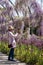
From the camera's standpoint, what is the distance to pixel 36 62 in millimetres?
11188

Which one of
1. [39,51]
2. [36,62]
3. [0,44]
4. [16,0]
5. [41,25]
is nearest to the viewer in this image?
[36,62]

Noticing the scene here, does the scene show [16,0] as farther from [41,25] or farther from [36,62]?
A: [36,62]

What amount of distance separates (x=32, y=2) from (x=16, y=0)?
0.89 metres

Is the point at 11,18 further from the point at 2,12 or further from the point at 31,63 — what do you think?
the point at 31,63

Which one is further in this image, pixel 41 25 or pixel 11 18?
pixel 11 18

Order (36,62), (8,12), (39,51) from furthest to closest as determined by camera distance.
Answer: (8,12), (39,51), (36,62)

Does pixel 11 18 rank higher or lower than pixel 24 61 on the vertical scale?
higher

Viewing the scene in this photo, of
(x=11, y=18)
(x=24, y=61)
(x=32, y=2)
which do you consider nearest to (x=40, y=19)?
(x=32, y=2)

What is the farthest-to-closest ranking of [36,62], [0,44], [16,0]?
[0,44] → [16,0] → [36,62]

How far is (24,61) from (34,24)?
3.93 metres

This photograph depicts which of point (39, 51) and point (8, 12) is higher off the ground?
point (8, 12)

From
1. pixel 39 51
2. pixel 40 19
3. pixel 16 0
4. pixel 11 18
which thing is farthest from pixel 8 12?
pixel 39 51

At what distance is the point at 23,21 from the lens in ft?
50.4

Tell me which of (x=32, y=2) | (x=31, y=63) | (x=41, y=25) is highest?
(x=32, y=2)
